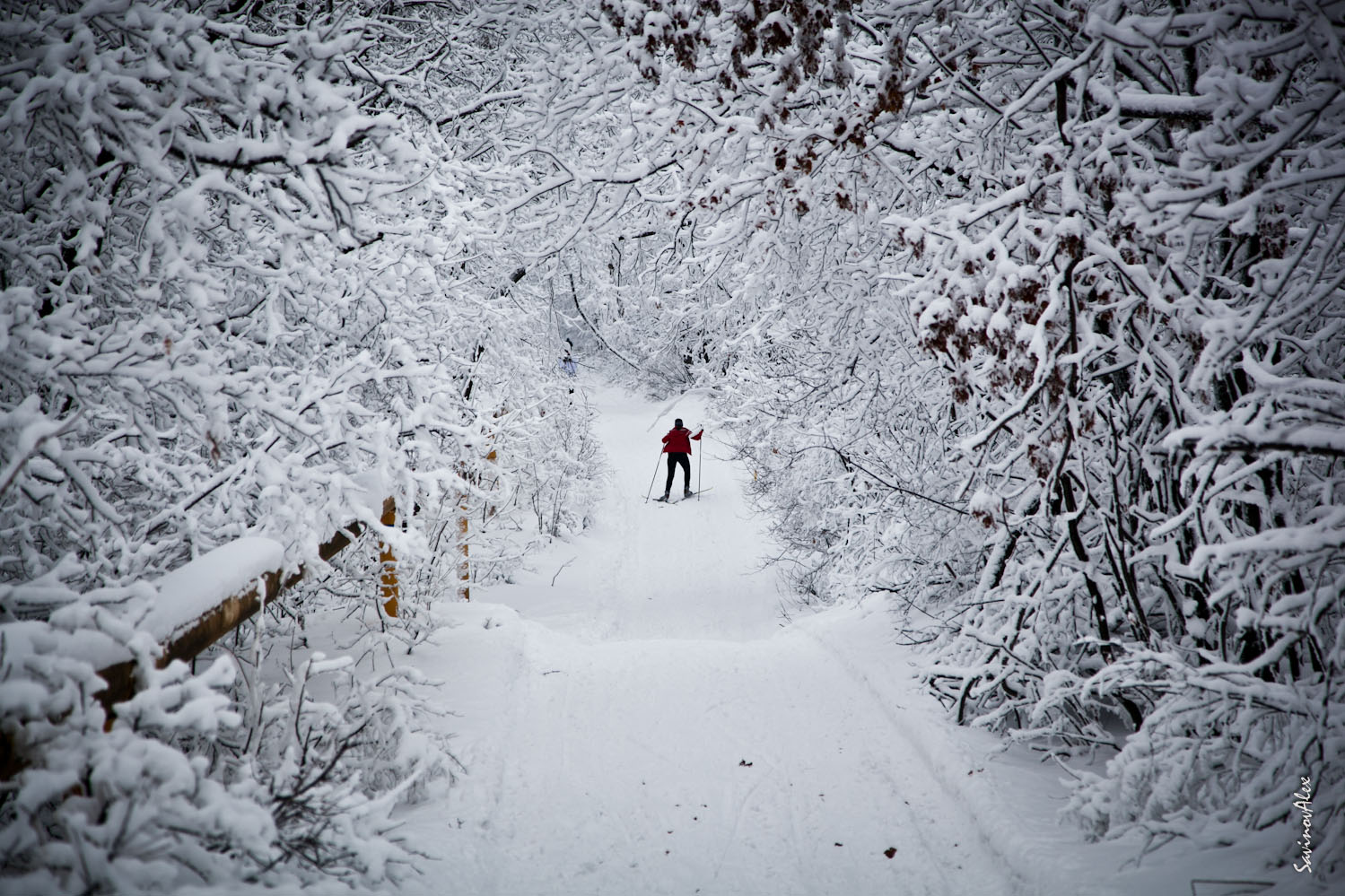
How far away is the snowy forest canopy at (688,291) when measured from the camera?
2320mm

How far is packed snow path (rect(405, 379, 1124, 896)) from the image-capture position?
332cm

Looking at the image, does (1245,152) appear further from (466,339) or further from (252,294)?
(466,339)

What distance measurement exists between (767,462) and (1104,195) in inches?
420

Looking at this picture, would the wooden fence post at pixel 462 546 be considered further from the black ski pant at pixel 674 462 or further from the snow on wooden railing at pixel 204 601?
the black ski pant at pixel 674 462

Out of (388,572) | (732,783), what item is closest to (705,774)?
(732,783)

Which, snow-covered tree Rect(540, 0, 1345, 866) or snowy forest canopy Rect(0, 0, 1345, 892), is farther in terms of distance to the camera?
Result: snow-covered tree Rect(540, 0, 1345, 866)

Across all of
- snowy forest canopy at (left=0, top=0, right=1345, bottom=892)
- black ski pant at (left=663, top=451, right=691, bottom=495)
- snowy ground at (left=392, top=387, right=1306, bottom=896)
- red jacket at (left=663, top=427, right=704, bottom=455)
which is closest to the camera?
snowy forest canopy at (left=0, top=0, right=1345, bottom=892)

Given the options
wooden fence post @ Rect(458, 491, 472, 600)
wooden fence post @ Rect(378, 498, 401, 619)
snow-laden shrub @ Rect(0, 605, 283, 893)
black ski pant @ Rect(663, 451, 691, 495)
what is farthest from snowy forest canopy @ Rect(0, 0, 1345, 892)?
black ski pant @ Rect(663, 451, 691, 495)

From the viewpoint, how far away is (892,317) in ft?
16.8

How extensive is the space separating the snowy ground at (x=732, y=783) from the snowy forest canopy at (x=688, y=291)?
1.09 feet

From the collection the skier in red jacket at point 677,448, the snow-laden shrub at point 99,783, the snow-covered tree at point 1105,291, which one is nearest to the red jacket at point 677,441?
the skier in red jacket at point 677,448

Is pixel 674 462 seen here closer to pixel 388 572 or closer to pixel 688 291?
pixel 388 572

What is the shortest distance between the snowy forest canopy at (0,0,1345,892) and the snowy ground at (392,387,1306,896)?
1.09ft

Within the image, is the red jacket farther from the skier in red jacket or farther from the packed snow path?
the packed snow path
